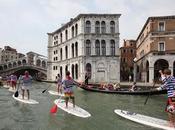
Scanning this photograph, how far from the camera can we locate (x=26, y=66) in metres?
73.8

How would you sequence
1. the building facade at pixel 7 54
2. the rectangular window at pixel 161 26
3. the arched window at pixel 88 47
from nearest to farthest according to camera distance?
the rectangular window at pixel 161 26 < the arched window at pixel 88 47 < the building facade at pixel 7 54

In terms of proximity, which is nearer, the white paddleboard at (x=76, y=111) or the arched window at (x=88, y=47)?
the white paddleboard at (x=76, y=111)

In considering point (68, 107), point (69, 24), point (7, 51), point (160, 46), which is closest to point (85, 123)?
point (68, 107)

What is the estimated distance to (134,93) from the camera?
71.2 feet

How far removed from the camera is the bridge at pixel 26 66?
2884 inches

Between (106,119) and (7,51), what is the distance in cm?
11165

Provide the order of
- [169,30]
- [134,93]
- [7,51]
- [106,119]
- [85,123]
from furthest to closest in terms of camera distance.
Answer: [7,51] < [169,30] < [134,93] < [106,119] < [85,123]

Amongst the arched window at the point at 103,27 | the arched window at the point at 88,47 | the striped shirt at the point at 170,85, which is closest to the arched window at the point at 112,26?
the arched window at the point at 103,27

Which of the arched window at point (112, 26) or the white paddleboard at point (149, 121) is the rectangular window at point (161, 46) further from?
the white paddleboard at point (149, 121)

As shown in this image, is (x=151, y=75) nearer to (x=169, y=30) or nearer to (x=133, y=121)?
(x=169, y=30)

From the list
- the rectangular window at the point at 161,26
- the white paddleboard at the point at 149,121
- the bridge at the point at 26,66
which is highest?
the rectangular window at the point at 161,26

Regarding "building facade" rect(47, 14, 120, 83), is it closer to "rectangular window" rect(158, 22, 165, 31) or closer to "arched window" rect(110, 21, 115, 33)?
"arched window" rect(110, 21, 115, 33)

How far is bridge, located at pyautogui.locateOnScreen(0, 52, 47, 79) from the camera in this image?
7325 centimetres

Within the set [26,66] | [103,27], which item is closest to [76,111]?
[103,27]
